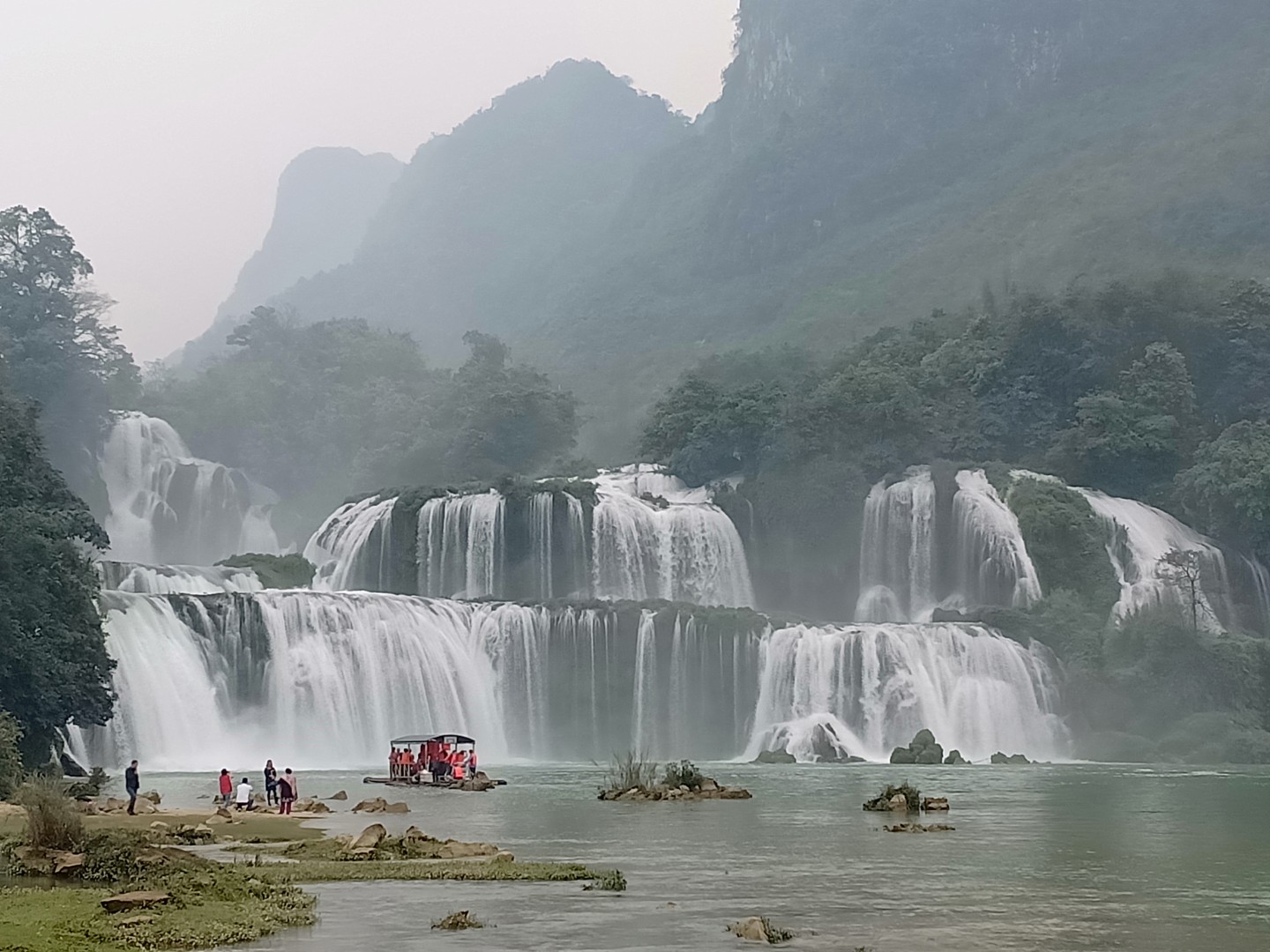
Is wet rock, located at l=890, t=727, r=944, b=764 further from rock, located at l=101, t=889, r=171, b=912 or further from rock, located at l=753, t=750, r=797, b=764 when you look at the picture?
rock, located at l=101, t=889, r=171, b=912

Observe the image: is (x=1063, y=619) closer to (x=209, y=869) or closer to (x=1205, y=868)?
(x=1205, y=868)

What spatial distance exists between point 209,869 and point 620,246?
478 ft

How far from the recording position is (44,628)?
114 ft

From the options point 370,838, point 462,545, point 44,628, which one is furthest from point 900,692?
point 370,838

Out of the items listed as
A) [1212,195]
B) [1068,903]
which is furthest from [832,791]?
[1212,195]

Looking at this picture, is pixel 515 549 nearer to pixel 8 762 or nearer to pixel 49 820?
pixel 8 762

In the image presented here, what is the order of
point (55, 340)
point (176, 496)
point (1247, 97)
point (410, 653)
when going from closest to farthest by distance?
point (410, 653), point (55, 340), point (176, 496), point (1247, 97)

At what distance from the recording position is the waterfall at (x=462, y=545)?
64.2 metres

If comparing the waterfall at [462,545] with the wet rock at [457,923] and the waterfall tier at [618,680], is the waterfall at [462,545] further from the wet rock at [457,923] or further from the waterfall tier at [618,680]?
the wet rock at [457,923]

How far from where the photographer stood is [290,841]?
21.2 meters

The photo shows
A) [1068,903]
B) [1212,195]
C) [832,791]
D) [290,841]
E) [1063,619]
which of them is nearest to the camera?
[1068,903]

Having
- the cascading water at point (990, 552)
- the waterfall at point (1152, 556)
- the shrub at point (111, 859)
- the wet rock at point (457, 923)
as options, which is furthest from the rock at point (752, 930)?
the cascading water at point (990, 552)

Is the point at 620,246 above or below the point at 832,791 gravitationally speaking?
above

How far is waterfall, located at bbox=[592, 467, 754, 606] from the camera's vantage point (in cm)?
6462
